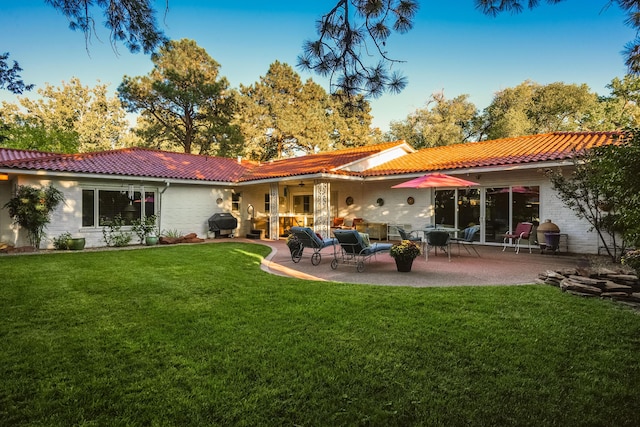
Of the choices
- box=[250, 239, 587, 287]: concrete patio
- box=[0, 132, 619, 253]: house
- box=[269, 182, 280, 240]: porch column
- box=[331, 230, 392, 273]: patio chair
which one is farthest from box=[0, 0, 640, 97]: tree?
box=[269, 182, 280, 240]: porch column

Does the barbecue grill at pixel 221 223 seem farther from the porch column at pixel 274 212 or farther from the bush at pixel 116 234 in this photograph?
the bush at pixel 116 234

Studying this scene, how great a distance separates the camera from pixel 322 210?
46.9 feet

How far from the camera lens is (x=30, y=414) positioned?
104 inches

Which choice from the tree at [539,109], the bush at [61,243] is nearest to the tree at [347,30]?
the bush at [61,243]

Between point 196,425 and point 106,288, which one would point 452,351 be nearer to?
point 196,425

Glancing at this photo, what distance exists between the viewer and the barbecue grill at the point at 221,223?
52.7 feet

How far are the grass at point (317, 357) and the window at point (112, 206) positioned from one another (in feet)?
25.6

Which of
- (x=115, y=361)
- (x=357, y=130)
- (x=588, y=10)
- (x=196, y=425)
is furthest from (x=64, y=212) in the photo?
(x=357, y=130)

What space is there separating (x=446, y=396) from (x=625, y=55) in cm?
513

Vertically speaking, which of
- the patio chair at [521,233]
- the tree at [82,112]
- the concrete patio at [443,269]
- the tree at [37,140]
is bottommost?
the concrete patio at [443,269]

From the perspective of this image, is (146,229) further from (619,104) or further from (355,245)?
(619,104)

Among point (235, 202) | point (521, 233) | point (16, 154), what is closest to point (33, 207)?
point (16, 154)

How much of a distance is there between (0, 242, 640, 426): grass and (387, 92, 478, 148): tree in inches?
1013

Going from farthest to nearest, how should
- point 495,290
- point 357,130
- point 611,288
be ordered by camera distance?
point 357,130
point 495,290
point 611,288
